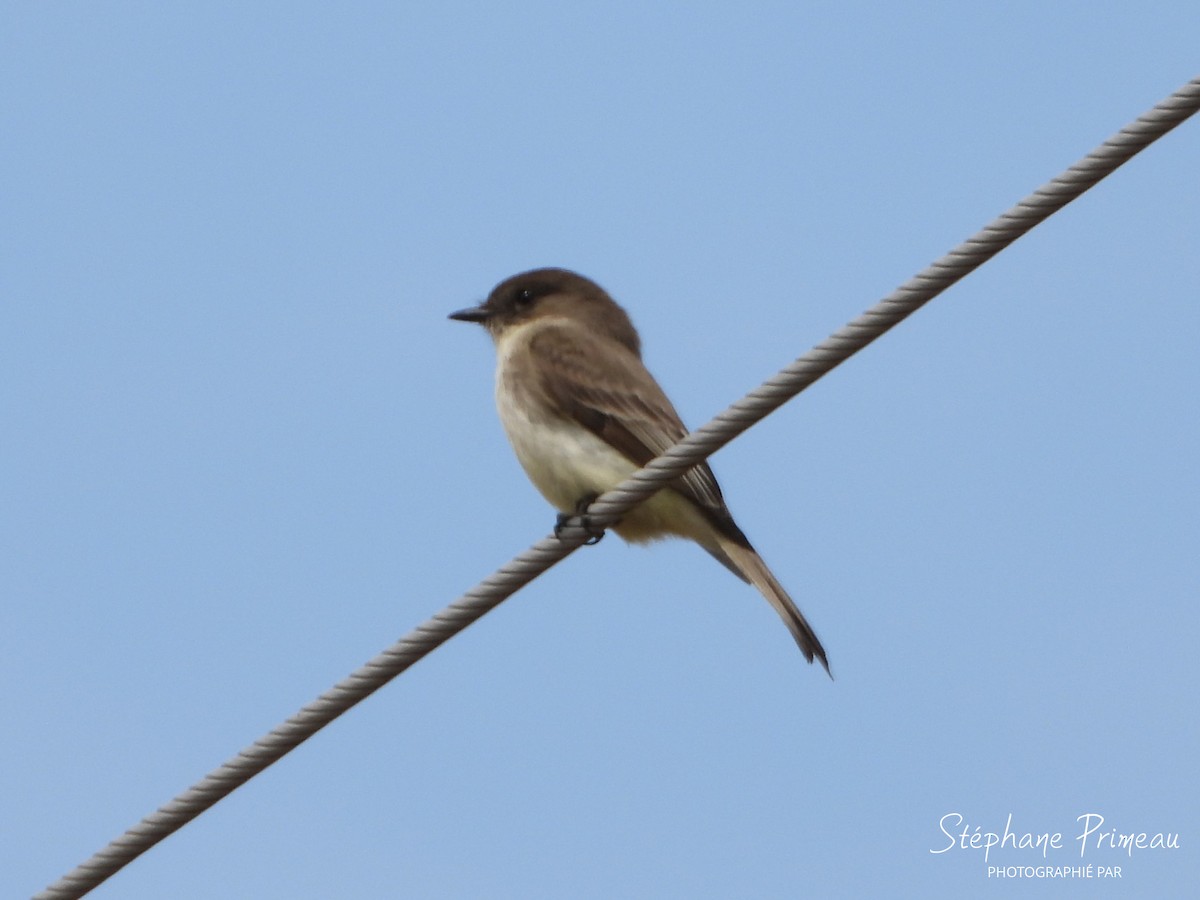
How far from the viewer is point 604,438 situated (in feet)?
25.8

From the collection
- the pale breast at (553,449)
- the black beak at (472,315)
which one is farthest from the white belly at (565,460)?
the black beak at (472,315)

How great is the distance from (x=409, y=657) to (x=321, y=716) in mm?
296

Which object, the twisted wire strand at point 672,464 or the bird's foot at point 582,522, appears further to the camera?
the bird's foot at point 582,522

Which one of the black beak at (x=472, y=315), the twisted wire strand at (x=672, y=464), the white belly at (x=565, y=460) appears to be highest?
A: the black beak at (x=472, y=315)

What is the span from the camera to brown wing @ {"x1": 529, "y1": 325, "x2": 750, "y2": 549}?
7637mm

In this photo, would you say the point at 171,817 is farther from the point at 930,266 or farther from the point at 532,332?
the point at 532,332

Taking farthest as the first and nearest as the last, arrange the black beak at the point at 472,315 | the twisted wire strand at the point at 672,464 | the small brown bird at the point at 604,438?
the black beak at the point at 472,315 < the small brown bird at the point at 604,438 < the twisted wire strand at the point at 672,464

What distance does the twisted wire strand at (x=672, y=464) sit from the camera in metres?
4.75

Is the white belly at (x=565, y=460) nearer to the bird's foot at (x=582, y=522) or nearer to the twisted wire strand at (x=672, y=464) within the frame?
the bird's foot at (x=582, y=522)

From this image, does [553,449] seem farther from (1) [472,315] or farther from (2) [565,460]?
(1) [472,315]

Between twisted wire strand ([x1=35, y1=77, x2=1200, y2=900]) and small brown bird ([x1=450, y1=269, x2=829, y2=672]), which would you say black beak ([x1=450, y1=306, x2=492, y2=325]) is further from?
twisted wire strand ([x1=35, y1=77, x2=1200, y2=900])

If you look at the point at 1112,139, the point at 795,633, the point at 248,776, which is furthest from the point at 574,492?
the point at 1112,139

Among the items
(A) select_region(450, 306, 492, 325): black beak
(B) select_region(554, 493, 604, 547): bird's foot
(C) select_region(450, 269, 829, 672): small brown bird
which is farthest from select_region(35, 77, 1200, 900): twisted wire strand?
(A) select_region(450, 306, 492, 325): black beak

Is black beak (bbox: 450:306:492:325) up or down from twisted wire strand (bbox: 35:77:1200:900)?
up
